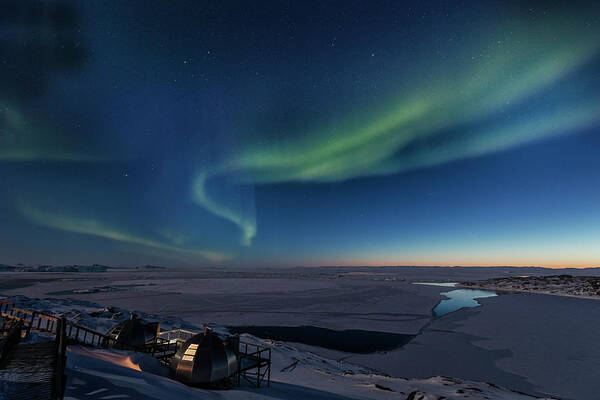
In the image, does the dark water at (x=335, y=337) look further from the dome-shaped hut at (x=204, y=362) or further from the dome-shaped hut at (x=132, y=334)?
the dome-shaped hut at (x=204, y=362)

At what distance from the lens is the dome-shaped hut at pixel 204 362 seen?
14297 millimetres

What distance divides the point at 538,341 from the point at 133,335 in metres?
35.6

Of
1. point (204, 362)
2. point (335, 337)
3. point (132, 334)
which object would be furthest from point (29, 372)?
point (335, 337)

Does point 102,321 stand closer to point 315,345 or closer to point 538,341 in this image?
point 315,345

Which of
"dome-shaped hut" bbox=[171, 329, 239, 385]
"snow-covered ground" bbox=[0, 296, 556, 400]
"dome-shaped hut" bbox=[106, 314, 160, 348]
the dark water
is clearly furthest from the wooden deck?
the dark water

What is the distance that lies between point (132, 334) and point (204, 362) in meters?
10.5

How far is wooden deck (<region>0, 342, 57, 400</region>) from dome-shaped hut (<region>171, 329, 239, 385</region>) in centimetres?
567

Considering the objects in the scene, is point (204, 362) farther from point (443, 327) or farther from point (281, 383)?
point (443, 327)

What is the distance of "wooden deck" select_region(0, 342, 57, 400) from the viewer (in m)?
7.69

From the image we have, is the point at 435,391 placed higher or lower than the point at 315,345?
higher

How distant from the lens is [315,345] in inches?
1097

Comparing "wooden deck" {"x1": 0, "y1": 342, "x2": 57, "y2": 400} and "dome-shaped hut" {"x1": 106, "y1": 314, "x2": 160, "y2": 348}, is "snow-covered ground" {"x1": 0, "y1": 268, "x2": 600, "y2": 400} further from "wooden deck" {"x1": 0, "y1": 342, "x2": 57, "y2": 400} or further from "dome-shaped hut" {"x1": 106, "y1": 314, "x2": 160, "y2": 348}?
"wooden deck" {"x1": 0, "y1": 342, "x2": 57, "y2": 400}

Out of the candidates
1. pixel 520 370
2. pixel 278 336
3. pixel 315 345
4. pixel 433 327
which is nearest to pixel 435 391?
pixel 520 370

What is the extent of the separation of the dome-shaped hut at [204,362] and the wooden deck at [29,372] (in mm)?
5670
